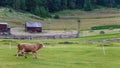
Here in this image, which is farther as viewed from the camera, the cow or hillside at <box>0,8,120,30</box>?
hillside at <box>0,8,120,30</box>

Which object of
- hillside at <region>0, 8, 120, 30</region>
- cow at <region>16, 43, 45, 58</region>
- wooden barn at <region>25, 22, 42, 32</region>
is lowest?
hillside at <region>0, 8, 120, 30</region>

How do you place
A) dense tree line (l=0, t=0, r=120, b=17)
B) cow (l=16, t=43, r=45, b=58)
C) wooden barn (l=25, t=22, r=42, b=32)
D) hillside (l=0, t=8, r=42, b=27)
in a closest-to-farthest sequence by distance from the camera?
cow (l=16, t=43, r=45, b=58), wooden barn (l=25, t=22, r=42, b=32), hillside (l=0, t=8, r=42, b=27), dense tree line (l=0, t=0, r=120, b=17)

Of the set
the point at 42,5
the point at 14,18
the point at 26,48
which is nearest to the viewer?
the point at 26,48

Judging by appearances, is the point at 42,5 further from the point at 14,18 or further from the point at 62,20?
the point at 14,18

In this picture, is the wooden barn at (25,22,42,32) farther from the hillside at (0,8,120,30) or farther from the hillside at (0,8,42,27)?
the hillside at (0,8,42,27)

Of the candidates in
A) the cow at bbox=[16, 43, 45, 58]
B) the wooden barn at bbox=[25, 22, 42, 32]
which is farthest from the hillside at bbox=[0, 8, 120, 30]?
the cow at bbox=[16, 43, 45, 58]

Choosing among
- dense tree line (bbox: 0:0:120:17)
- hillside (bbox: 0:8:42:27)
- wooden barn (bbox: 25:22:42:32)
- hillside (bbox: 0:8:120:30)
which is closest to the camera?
wooden barn (bbox: 25:22:42:32)

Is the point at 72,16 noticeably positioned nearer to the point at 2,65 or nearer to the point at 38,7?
the point at 38,7

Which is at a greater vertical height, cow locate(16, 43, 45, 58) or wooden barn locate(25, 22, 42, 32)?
cow locate(16, 43, 45, 58)

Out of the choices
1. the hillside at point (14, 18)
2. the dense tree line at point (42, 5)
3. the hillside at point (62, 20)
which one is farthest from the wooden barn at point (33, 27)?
the dense tree line at point (42, 5)

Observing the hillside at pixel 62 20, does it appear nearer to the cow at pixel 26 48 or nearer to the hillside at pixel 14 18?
the hillside at pixel 14 18

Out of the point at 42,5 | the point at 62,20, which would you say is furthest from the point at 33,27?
the point at 42,5

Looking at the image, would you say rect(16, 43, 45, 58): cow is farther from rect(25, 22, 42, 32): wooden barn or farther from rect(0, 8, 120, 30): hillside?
rect(0, 8, 120, 30): hillside

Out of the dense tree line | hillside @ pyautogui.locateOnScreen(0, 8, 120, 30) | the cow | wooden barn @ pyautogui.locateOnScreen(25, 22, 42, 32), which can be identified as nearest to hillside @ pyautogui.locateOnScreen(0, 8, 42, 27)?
hillside @ pyautogui.locateOnScreen(0, 8, 120, 30)
